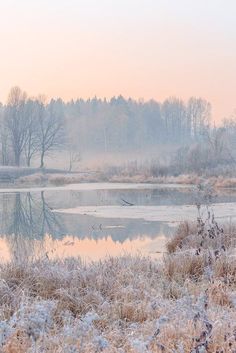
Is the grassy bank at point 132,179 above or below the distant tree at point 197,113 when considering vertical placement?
below

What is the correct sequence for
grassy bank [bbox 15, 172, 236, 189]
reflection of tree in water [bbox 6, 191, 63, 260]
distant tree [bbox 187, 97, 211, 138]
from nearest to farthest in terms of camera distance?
reflection of tree in water [bbox 6, 191, 63, 260], grassy bank [bbox 15, 172, 236, 189], distant tree [bbox 187, 97, 211, 138]

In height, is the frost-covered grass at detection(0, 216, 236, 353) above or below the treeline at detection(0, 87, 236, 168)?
below

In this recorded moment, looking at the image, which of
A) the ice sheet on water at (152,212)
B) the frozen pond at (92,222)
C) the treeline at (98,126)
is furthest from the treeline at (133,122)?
the ice sheet on water at (152,212)

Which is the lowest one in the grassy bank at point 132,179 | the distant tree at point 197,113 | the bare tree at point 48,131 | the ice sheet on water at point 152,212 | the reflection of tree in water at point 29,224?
the reflection of tree in water at point 29,224

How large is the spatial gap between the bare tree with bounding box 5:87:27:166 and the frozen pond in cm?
2971

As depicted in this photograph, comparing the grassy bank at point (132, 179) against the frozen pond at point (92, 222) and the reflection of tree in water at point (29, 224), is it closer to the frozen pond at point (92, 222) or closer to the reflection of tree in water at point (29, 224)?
the frozen pond at point (92, 222)

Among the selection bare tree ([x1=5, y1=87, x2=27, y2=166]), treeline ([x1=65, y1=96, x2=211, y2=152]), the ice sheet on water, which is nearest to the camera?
the ice sheet on water

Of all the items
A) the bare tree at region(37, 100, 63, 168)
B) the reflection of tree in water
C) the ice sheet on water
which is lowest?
the reflection of tree in water

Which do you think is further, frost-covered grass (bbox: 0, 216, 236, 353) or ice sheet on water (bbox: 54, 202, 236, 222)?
ice sheet on water (bbox: 54, 202, 236, 222)

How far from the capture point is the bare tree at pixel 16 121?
187 feet

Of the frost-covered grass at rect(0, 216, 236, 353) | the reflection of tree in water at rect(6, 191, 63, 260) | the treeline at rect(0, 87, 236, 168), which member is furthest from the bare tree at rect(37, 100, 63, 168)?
the frost-covered grass at rect(0, 216, 236, 353)

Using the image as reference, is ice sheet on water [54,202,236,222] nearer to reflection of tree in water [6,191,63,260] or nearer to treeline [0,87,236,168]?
reflection of tree in water [6,191,63,260]

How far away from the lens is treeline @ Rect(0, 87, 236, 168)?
58.9 meters

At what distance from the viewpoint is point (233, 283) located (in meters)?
6.42
